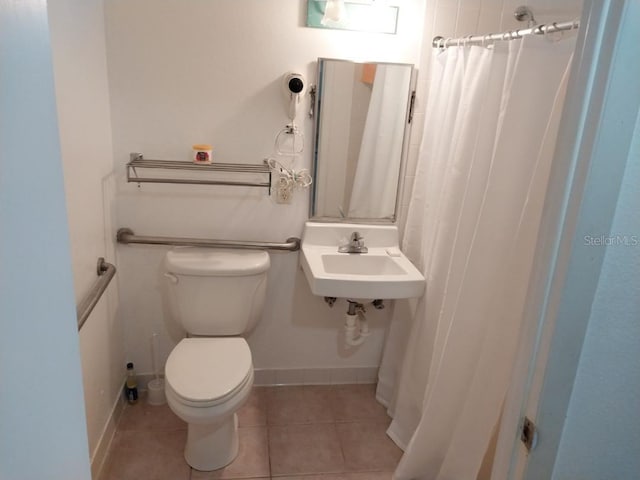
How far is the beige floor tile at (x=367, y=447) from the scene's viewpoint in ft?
6.89

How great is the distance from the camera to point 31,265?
0.64 metres

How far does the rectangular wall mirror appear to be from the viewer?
2.16m

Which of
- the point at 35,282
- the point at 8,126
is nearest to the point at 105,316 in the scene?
the point at 35,282

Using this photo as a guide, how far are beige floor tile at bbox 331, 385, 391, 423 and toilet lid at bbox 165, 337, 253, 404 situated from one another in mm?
664

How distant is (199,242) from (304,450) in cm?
104

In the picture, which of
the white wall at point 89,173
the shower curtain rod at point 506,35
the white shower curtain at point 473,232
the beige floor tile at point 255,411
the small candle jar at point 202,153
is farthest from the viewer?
the beige floor tile at point 255,411

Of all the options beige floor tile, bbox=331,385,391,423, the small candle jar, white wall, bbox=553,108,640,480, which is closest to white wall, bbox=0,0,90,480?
white wall, bbox=553,108,640,480

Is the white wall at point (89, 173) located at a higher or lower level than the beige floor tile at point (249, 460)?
higher

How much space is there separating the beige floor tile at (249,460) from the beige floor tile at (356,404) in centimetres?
40

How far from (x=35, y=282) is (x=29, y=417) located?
18 cm

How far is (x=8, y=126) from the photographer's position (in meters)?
0.56

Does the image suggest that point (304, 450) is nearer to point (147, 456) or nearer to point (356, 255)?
point (147, 456)

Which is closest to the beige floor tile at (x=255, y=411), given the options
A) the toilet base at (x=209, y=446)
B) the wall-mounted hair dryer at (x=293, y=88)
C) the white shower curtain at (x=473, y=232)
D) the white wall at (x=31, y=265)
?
the toilet base at (x=209, y=446)

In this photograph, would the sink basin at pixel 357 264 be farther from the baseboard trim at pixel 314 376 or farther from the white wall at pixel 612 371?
the white wall at pixel 612 371
